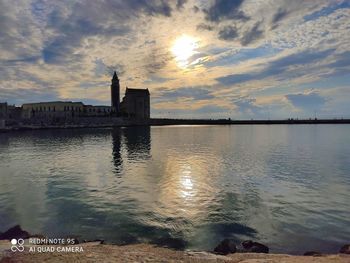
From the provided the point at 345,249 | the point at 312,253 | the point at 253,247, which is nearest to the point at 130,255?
the point at 253,247

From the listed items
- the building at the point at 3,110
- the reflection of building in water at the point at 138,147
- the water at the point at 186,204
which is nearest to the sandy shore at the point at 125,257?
the water at the point at 186,204

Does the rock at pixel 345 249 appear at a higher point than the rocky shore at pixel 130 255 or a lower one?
lower

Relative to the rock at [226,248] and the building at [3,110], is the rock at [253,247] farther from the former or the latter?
the building at [3,110]

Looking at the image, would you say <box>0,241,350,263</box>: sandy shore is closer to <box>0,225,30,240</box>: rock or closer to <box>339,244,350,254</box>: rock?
<box>339,244,350,254</box>: rock

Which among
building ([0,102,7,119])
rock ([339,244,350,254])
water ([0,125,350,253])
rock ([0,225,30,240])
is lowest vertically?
water ([0,125,350,253])

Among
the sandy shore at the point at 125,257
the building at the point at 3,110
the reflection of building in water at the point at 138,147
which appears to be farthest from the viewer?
the building at the point at 3,110

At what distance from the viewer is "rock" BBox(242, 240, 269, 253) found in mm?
13758

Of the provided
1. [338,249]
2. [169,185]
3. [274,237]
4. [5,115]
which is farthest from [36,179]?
[5,115]

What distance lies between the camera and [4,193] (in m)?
26.1

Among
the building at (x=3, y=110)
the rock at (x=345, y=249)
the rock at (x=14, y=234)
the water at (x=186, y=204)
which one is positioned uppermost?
the building at (x=3, y=110)

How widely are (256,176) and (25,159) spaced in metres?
40.9

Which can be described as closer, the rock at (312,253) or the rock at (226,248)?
the rock at (312,253)

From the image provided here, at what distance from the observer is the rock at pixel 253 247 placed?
542 inches

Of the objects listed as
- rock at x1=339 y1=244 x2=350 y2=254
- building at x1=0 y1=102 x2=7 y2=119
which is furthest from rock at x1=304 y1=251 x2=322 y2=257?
building at x1=0 y1=102 x2=7 y2=119
